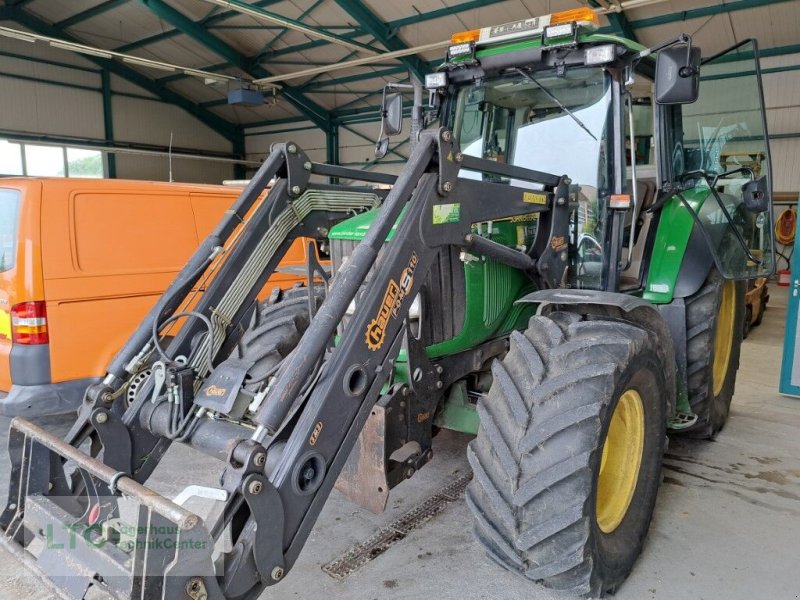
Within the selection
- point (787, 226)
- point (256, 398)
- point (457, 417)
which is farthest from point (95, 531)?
point (787, 226)

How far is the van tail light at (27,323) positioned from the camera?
13.6 feet

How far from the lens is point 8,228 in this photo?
4266 millimetres

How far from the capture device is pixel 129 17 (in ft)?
54.7

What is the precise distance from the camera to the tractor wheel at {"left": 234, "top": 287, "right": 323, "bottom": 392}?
9.69 ft

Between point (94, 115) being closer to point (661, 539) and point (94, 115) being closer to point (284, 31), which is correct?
point (284, 31)

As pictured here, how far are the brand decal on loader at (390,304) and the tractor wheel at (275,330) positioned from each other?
23.6 inches

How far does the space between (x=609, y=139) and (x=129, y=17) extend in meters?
17.4

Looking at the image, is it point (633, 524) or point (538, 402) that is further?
point (633, 524)

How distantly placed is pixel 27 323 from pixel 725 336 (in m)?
4.95

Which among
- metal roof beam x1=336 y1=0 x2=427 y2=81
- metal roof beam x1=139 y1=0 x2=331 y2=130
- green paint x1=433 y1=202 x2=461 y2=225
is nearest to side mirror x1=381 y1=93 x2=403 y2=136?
green paint x1=433 y1=202 x2=461 y2=225

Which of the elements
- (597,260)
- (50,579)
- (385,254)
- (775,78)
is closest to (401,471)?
(385,254)

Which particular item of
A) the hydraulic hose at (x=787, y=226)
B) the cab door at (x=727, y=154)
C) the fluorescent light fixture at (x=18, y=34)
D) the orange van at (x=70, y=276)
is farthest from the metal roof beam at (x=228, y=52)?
the cab door at (x=727, y=154)

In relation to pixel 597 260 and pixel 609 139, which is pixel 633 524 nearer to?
pixel 597 260

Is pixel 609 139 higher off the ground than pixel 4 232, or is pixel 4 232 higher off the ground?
pixel 609 139
